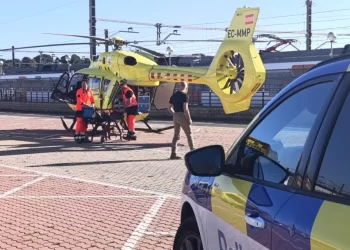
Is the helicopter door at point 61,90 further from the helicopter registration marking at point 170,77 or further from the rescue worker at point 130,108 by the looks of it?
the rescue worker at point 130,108

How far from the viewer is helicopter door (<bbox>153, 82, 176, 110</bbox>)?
70.9 ft

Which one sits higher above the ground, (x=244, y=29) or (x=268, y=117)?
(x=244, y=29)

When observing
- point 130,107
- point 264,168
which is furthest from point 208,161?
point 130,107

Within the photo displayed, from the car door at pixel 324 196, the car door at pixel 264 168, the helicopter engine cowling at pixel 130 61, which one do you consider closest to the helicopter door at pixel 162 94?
the helicopter engine cowling at pixel 130 61

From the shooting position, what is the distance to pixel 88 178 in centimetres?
1120

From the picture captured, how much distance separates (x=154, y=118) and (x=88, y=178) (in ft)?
70.1

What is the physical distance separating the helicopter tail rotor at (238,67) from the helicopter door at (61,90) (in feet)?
25.5

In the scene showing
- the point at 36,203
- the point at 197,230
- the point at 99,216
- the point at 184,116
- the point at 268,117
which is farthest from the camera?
the point at 184,116

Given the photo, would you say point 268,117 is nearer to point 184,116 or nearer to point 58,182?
point 58,182

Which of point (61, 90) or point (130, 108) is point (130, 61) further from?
point (61, 90)

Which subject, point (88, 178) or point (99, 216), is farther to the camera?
point (88, 178)

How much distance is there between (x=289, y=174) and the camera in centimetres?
271

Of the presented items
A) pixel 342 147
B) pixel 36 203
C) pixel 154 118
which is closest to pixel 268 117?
pixel 342 147

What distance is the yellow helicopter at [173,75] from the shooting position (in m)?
17.2
